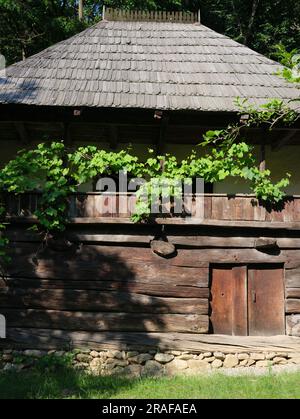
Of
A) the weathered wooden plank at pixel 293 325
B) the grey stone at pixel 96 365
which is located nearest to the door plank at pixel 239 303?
the weathered wooden plank at pixel 293 325

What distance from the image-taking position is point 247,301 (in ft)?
21.4

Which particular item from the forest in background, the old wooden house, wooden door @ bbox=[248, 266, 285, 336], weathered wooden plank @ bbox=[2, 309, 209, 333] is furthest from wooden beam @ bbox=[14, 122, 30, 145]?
the forest in background

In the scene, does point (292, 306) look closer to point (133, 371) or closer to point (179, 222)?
point (179, 222)

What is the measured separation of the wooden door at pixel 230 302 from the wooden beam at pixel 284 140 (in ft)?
8.01

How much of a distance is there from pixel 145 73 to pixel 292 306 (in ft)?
15.2

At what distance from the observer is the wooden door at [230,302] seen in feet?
21.3

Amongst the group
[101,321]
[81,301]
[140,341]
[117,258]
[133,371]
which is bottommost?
[133,371]

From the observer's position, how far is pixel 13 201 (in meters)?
6.37

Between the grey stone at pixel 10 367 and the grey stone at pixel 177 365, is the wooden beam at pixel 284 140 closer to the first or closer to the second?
the grey stone at pixel 177 365

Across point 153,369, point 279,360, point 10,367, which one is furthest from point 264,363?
point 10,367

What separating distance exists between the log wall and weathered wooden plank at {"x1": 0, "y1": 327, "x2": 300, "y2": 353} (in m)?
0.01

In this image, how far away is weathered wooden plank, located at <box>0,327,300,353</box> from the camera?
20.6 ft

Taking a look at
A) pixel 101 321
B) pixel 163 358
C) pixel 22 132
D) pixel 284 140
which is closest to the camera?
pixel 163 358

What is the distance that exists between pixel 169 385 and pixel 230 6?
1492 cm
